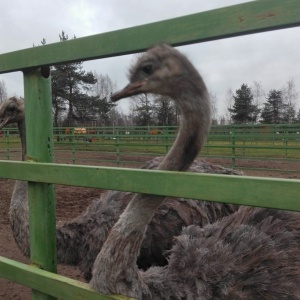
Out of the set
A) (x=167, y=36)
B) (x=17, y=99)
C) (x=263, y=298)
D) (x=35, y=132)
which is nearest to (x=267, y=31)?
(x=167, y=36)

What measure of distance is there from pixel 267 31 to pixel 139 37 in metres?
0.50

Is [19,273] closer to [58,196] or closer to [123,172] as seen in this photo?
[123,172]

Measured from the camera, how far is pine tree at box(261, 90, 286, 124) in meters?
25.9

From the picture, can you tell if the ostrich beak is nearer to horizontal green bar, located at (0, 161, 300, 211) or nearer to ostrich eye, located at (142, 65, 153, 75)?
ostrich eye, located at (142, 65, 153, 75)

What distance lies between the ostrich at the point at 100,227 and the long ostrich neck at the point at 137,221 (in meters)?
1.10

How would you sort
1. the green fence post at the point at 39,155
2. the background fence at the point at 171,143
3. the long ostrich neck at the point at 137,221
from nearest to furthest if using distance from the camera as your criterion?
the long ostrich neck at the point at 137,221
the green fence post at the point at 39,155
the background fence at the point at 171,143

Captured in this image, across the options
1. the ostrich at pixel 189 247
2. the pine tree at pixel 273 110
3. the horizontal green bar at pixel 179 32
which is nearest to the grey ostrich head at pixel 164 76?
the ostrich at pixel 189 247

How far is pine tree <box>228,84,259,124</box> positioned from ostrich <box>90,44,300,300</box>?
21726 millimetres

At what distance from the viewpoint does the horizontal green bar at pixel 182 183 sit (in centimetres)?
122

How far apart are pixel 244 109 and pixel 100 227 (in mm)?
23221

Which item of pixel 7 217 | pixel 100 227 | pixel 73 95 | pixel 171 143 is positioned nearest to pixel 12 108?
pixel 100 227

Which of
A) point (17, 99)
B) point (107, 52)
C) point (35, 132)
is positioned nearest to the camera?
point (107, 52)

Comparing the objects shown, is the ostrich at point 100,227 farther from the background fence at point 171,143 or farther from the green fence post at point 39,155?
the background fence at point 171,143

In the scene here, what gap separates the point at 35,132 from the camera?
2008 millimetres
